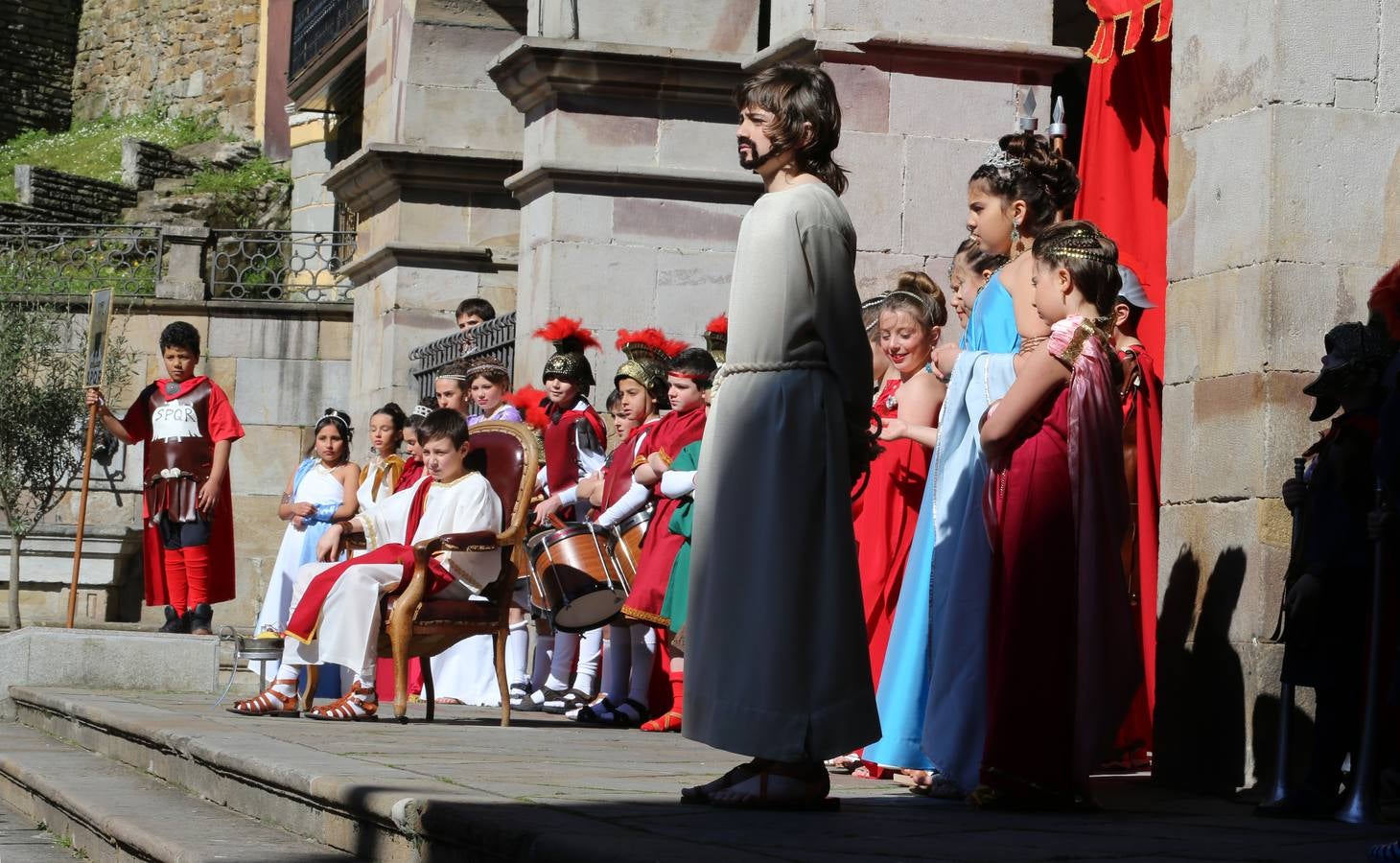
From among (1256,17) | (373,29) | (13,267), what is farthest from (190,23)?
(1256,17)

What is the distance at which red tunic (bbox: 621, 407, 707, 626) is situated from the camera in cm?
849

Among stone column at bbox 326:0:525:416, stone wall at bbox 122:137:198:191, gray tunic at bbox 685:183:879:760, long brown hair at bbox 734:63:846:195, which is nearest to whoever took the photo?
gray tunic at bbox 685:183:879:760

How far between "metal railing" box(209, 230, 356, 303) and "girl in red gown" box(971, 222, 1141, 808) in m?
13.1

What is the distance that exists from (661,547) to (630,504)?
318 millimetres

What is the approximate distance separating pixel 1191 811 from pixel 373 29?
13.0 meters

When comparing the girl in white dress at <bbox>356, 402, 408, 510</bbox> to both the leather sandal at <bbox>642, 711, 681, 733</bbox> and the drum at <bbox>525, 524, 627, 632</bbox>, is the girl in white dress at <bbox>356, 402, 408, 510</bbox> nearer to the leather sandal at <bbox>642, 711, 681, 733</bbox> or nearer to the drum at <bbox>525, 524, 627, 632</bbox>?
the drum at <bbox>525, 524, 627, 632</bbox>

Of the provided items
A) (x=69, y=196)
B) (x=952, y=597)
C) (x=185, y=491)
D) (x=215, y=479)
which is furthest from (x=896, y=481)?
(x=69, y=196)

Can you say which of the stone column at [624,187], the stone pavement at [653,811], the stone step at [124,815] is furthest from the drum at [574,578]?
the stone column at [624,187]

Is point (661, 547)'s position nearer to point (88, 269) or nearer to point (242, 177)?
point (88, 269)

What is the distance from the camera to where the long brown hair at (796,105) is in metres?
4.98

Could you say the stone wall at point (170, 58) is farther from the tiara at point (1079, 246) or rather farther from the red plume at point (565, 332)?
the tiara at point (1079, 246)

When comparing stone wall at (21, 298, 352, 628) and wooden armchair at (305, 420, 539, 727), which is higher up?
stone wall at (21, 298, 352, 628)

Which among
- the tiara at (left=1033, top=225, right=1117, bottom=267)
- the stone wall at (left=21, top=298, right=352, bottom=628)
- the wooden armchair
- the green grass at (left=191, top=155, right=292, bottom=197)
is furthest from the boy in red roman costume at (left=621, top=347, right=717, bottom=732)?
the green grass at (left=191, top=155, right=292, bottom=197)

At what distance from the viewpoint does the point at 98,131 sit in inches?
1763
